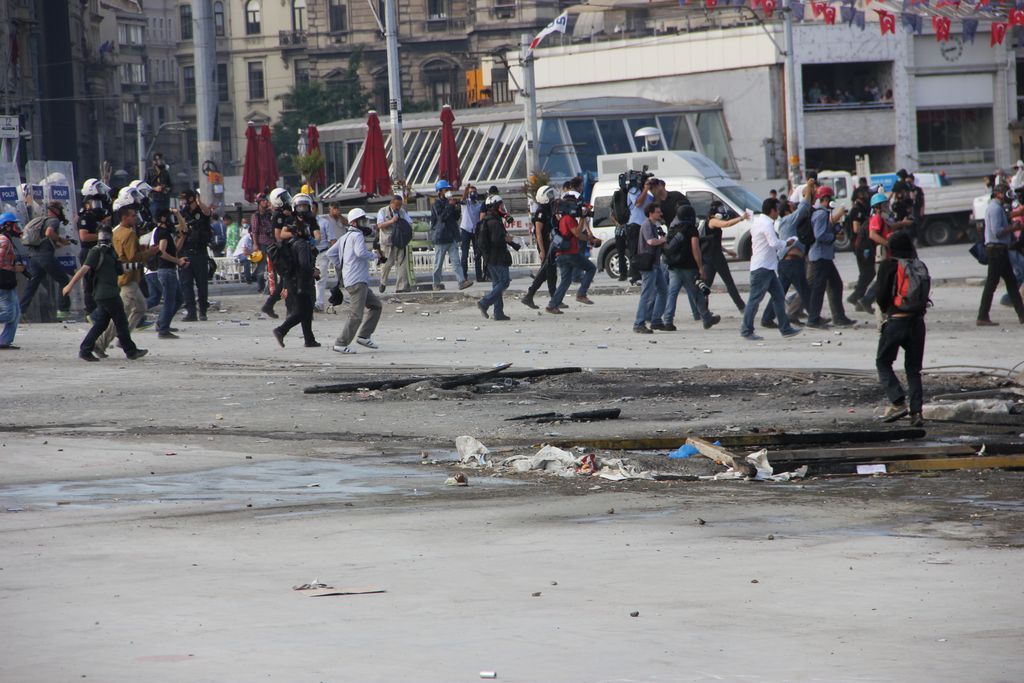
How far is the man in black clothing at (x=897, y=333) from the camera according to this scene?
1124 cm

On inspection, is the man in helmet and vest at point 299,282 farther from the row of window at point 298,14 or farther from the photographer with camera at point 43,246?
the row of window at point 298,14

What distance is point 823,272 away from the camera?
18328 mm

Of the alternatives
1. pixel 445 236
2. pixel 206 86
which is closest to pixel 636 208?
pixel 445 236

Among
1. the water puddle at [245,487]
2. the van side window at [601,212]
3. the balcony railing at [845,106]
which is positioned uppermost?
the balcony railing at [845,106]

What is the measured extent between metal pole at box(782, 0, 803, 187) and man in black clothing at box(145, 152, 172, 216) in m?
30.8

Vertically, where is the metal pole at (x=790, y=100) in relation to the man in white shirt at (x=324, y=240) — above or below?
above

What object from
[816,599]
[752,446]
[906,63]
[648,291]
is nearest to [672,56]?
[906,63]

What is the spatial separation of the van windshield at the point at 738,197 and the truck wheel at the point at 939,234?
7109 mm

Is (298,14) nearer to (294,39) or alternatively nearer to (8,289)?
(294,39)

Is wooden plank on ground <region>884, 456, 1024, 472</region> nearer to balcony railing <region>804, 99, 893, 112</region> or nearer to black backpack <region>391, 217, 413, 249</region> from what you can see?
black backpack <region>391, 217, 413, 249</region>

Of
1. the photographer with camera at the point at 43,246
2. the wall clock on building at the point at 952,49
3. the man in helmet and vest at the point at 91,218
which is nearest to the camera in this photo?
the man in helmet and vest at the point at 91,218

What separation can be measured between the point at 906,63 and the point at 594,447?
53004mm

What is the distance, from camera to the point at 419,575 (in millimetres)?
6691

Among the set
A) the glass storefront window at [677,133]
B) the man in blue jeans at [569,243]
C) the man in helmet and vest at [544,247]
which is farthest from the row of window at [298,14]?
the man in blue jeans at [569,243]
